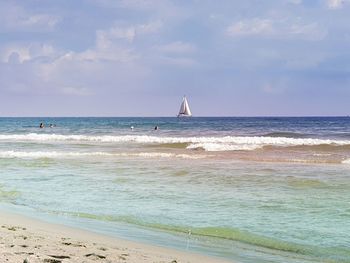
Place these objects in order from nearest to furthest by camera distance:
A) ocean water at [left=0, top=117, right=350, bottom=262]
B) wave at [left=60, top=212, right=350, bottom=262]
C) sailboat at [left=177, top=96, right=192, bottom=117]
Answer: wave at [left=60, top=212, right=350, bottom=262] → ocean water at [left=0, top=117, right=350, bottom=262] → sailboat at [left=177, top=96, right=192, bottom=117]

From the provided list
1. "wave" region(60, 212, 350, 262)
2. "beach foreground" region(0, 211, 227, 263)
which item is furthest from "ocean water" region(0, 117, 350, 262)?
"beach foreground" region(0, 211, 227, 263)

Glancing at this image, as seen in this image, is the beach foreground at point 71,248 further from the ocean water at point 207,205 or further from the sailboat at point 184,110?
the sailboat at point 184,110

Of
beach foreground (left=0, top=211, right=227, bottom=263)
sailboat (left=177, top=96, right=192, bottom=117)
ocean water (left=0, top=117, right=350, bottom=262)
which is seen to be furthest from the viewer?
sailboat (left=177, top=96, right=192, bottom=117)

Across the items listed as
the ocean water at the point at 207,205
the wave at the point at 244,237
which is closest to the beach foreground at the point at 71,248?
the ocean water at the point at 207,205

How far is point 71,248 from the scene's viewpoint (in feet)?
21.9

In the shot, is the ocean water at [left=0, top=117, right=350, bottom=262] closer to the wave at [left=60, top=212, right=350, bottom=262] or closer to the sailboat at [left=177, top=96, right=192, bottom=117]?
the wave at [left=60, top=212, right=350, bottom=262]

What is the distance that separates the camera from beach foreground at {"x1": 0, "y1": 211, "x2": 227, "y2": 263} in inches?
239

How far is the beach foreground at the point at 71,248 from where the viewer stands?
6.07 meters

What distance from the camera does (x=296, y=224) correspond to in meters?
8.70

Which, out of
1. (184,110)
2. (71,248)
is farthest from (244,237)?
(184,110)

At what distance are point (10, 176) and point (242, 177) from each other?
7191 millimetres

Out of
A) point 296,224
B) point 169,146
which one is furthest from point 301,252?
point 169,146

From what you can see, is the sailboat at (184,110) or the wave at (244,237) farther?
the sailboat at (184,110)

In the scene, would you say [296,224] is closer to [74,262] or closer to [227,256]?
[227,256]
